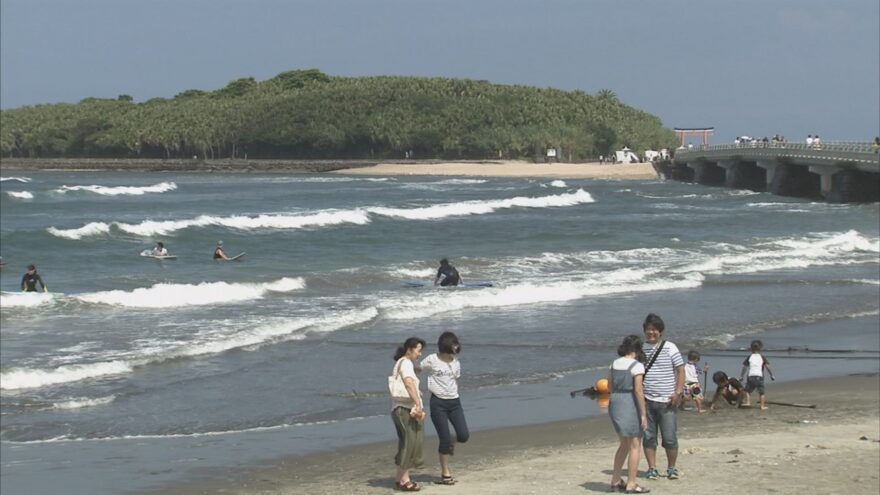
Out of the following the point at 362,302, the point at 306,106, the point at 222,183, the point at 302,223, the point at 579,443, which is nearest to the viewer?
the point at 579,443

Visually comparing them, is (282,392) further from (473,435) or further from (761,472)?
(761,472)

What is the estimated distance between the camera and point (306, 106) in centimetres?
15162

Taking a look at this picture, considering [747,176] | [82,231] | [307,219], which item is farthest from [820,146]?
[82,231]

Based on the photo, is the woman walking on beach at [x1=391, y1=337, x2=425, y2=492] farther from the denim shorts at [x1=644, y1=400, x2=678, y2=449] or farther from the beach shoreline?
the beach shoreline

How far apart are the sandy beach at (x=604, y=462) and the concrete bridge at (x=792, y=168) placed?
43477 millimetres

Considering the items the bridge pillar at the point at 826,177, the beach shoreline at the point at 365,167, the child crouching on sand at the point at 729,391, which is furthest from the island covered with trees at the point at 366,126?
the child crouching on sand at the point at 729,391

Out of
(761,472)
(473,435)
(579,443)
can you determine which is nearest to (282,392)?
(473,435)

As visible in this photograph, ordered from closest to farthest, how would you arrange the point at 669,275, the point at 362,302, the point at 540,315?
the point at 540,315 < the point at 362,302 < the point at 669,275

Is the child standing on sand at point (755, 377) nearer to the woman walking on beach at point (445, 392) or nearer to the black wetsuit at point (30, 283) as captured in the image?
the woman walking on beach at point (445, 392)

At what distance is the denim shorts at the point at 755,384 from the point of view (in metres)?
14.1

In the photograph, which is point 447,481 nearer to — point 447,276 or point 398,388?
point 398,388

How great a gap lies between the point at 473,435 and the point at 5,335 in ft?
34.1

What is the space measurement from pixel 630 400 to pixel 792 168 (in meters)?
64.9

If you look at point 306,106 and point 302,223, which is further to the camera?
point 306,106
